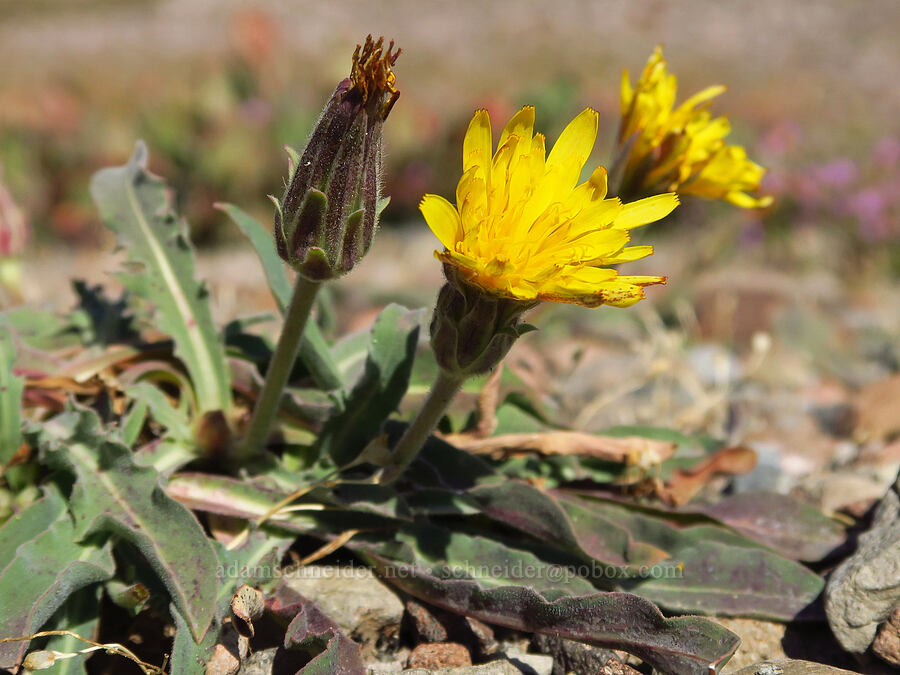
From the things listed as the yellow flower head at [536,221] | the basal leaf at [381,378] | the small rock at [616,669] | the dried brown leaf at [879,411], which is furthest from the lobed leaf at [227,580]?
the dried brown leaf at [879,411]

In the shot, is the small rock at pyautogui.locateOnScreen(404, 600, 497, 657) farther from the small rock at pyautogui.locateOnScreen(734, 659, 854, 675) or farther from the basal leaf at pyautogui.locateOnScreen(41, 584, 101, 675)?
the basal leaf at pyautogui.locateOnScreen(41, 584, 101, 675)

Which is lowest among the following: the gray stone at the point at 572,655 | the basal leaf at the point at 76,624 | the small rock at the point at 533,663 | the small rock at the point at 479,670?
the basal leaf at the point at 76,624

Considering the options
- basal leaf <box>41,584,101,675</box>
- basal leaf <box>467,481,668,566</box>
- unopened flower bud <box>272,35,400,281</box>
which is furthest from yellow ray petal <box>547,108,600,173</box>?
basal leaf <box>41,584,101,675</box>

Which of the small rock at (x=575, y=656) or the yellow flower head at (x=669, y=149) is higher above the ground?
the yellow flower head at (x=669, y=149)

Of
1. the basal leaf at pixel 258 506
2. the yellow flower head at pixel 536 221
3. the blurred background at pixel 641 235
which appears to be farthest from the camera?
the blurred background at pixel 641 235

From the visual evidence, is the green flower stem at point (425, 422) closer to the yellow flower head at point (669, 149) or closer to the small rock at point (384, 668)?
the small rock at point (384, 668)

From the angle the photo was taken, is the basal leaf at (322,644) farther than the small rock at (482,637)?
No
